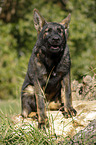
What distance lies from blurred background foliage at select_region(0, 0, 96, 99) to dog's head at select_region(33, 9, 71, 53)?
9.16 metres

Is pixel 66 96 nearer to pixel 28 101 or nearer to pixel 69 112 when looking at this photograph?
pixel 69 112

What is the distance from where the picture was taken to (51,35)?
346 cm

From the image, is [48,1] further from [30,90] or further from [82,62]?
[30,90]

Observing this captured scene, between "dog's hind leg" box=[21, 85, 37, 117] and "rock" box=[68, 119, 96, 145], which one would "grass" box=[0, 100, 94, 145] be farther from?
"dog's hind leg" box=[21, 85, 37, 117]

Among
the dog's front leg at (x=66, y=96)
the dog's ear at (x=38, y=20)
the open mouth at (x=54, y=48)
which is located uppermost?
the dog's ear at (x=38, y=20)

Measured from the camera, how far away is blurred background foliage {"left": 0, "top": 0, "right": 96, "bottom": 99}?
1356 cm

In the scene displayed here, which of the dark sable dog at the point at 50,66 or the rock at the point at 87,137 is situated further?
the dark sable dog at the point at 50,66

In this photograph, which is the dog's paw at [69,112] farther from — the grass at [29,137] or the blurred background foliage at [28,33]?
the blurred background foliage at [28,33]

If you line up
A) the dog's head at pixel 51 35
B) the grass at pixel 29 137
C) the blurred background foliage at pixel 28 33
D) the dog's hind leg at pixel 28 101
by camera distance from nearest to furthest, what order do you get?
the grass at pixel 29 137 < the dog's head at pixel 51 35 < the dog's hind leg at pixel 28 101 < the blurred background foliage at pixel 28 33

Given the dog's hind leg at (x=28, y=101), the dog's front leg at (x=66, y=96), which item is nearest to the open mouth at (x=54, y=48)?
the dog's front leg at (x=66, y=96)

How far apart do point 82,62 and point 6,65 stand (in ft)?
16.6

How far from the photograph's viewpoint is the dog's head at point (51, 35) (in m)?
3.43

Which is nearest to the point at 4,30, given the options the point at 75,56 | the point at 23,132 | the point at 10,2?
the point at 10,2

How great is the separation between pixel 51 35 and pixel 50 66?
0.56 meters
